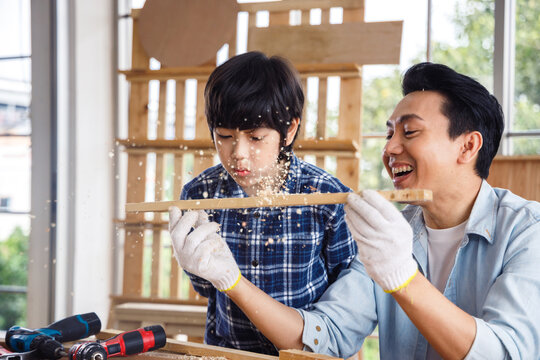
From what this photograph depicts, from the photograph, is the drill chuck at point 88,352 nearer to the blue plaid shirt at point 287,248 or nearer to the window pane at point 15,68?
the blue plaid shirt at point 287,248

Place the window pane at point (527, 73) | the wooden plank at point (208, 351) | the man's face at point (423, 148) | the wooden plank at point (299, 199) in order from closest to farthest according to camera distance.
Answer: the wooden plank at point (299, 199), the wooden plank at point (208, 351), the man's face at point (423, 148), the window pane at point (527, 73)

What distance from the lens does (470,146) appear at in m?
1.16

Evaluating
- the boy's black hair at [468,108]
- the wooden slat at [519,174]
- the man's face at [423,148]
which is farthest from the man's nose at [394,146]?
the wooden slat at [519,174]

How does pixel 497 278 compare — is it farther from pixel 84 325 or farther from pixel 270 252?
pixel 84 325

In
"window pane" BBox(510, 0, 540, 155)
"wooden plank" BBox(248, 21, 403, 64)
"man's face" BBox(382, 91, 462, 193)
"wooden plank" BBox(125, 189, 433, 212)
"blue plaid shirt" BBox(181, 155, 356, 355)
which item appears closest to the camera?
"wooden plank" BBox(125, 189, 433, 212)

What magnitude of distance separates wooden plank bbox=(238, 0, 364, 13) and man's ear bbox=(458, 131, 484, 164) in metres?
1.27

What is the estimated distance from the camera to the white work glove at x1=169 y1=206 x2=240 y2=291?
3.53 ft

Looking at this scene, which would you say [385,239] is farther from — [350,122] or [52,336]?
[350,122]

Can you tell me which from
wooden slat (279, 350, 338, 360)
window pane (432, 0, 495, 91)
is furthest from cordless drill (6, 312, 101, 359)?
window pane (432, 0, 495, 91)

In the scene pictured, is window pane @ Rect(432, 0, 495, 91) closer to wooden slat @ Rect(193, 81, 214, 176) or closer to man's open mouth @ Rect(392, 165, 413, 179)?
wooden slat @ Rect(193, 81, 214, 176)

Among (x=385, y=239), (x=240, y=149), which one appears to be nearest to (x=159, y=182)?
(x=240, y=149)

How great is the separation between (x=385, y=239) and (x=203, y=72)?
1.63m

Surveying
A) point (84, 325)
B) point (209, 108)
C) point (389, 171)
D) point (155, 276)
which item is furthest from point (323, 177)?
point (155, 276)

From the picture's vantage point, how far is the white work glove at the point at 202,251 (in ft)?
3.53
